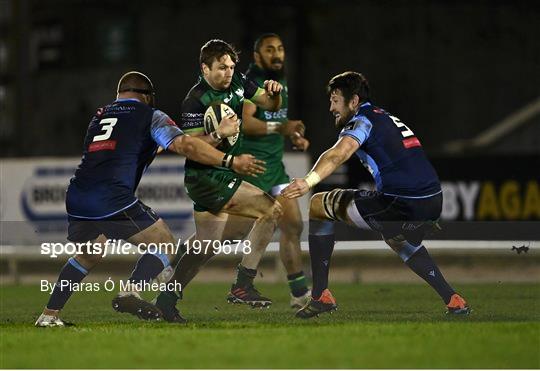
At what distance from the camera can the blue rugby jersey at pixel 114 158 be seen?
407 inches

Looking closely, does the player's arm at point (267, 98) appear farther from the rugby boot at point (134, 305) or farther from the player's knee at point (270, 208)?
the rugby boot at point (134, 305)

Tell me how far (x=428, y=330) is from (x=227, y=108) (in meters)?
2.38

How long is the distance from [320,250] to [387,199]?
0.68m

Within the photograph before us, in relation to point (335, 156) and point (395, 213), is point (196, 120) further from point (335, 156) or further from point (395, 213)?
point (395, 213)

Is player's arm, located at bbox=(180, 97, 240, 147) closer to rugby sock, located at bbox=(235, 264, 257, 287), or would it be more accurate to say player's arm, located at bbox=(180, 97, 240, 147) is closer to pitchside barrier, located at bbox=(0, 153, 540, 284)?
rugby sock, located at bbox=(235, 264, 257, 287)

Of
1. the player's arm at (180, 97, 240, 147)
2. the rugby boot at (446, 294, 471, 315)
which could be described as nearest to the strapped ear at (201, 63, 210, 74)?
the player's arm at (180, 97, 240, 147)

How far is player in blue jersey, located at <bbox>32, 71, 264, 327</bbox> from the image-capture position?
10.4 m

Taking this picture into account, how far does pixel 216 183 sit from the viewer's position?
426 inches

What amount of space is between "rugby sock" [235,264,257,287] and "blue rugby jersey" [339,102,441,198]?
4.76 ft

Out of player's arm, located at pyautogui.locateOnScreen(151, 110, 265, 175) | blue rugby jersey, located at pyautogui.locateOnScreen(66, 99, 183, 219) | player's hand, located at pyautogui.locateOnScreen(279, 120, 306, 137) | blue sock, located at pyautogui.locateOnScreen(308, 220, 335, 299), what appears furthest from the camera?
player's hand, located at pyautogui.locateOnScreen(279, 120, 306, 137)

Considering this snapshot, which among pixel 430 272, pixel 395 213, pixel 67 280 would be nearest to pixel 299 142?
pixel 395 213

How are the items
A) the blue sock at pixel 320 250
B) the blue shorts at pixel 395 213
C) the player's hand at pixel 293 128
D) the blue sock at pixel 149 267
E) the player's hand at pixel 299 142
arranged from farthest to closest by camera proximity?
the player's hand at pixel 293 128 → the player's hand at pixel 299 142 → the blue sock at pixel 320 250 → the blue shorts at pixel 395 213 → the blue sock at pixel 149 267

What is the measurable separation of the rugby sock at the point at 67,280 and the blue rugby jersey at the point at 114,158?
1.26 ft

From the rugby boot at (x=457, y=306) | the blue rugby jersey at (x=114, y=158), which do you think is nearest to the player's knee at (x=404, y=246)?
the rugby boot at (x=457, y=306)
